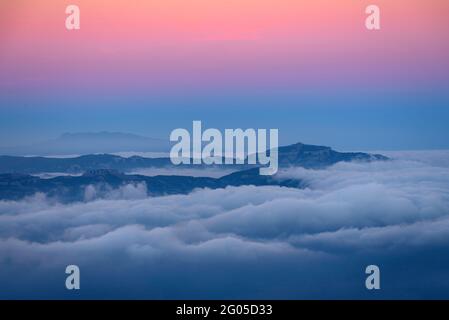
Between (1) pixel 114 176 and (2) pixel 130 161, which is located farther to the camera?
(2) pixel 130 161

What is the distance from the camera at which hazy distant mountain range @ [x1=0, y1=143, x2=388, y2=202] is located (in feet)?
26.7

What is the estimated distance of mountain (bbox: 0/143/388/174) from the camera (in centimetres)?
807

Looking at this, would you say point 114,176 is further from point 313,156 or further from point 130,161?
point 313,156

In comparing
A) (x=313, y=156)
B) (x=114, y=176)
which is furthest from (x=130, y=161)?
(x=313, y=156)

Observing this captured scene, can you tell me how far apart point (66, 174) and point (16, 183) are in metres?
0.60

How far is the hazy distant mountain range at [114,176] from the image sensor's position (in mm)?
8133

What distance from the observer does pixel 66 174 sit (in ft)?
27.6

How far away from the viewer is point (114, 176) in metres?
8.24

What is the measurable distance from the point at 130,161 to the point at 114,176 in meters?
0.28

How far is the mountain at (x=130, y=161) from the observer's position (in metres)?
8.07

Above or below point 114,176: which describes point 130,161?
above
